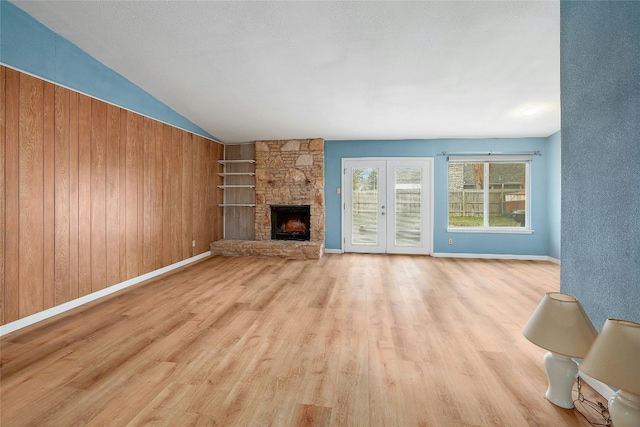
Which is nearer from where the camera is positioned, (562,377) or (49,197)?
(562,377)

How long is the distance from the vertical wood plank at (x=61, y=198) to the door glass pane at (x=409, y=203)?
506 cm

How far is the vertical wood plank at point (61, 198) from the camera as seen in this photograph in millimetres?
2812

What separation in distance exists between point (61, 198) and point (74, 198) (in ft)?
0.47

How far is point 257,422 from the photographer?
4.60 ft

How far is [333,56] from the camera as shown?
121 inches

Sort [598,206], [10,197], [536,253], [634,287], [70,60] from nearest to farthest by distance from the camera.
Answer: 1. [634,287]
2. [598,206]
3. [10,197]
4. [70,60]
5. [536,253]

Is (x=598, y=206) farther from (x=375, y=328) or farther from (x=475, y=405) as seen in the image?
(x=375, y=328)

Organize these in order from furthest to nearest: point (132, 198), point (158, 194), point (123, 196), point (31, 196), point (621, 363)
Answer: point (158, 194) < point (132, 198) < point (123, 196) < point (31, 196) < point (621, 363)

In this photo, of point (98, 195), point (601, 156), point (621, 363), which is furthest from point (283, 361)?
point (98, 195)

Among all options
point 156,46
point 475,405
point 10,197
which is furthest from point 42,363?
point 156,46

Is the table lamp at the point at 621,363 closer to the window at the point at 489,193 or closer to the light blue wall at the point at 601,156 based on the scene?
the light blue wall at the point at 601,156

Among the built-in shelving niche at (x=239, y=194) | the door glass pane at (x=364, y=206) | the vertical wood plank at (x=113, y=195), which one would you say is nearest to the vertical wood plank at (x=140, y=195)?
the vertical wood plank at (x=113, y=195)

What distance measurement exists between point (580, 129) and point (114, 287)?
185 inches

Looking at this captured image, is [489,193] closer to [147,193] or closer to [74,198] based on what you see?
[147,193]
